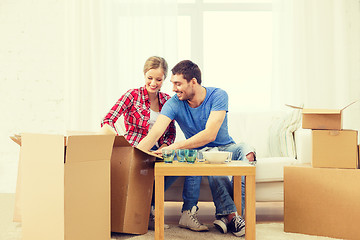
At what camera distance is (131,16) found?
3.79 metres

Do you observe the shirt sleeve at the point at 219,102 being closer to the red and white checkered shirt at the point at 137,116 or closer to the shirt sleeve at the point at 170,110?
the shirt sleeve at the point at 170,110

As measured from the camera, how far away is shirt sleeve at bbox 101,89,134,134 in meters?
2.28

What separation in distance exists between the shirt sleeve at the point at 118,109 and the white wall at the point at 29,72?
5.38 ft

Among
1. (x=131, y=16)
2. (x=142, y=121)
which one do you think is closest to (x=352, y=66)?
(x=131, y=16)

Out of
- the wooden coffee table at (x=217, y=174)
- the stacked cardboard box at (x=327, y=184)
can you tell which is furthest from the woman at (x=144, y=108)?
the stacked cardboard box at (x=327, y=184)

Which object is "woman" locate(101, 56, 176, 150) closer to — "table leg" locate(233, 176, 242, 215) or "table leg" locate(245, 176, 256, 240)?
"table leg" locate(233, 176, 242, 215)

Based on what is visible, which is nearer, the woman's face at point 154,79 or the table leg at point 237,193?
the table leg at point 237,193

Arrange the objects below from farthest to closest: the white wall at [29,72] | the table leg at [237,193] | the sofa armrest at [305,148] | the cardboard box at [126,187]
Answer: the white wall at [29,72] → the sofa armrest at [305,148] → the table leg at [237,193] → the cardboard box at [126,187]

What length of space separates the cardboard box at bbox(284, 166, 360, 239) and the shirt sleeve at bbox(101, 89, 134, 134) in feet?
3.26

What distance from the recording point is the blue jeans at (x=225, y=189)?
2.02m

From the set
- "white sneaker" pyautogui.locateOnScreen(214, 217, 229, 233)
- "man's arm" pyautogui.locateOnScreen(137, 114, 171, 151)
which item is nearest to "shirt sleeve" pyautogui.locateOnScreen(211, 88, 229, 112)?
"man's arm" pyautogui.locateOnScreen(137, 114, 171, 151)

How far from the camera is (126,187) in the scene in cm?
189

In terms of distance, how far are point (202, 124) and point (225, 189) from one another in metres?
0.40


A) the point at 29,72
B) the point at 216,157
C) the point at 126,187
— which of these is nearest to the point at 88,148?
the point at 126,187
